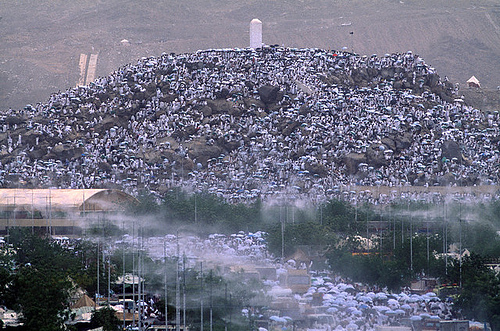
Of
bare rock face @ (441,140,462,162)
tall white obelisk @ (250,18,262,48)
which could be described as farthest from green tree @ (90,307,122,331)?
tall white obelisk @ (250,18,262,48)

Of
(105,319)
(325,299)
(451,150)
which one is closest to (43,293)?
(105,319)

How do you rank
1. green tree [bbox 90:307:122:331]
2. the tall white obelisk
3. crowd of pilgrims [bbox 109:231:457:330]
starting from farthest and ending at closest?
1. the tall white obelisk
2. crowd of pilgrims [bbox 109:231:457:330]
3. green tree [bbox 90:307:122:331]

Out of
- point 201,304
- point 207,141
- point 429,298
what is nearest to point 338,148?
point 207,141

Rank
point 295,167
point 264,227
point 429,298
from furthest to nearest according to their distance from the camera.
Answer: point 295,167, point 264,227, point 429,298

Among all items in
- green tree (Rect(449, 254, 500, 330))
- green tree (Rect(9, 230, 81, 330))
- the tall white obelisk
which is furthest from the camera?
the tall white obelisk

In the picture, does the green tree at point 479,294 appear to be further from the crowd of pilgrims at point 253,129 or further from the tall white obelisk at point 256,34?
the tall white obelisk at point 256,34

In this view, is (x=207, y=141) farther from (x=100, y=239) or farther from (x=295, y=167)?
(x=100, y=239)

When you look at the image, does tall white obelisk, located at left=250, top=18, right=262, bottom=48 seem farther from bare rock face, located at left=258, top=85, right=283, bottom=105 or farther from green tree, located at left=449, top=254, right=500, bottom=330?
green tree, located at left=449, top=254, right=500, bottom=330

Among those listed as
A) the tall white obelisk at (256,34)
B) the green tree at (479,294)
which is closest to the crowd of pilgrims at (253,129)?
the tall white obelisk at (256,34)
